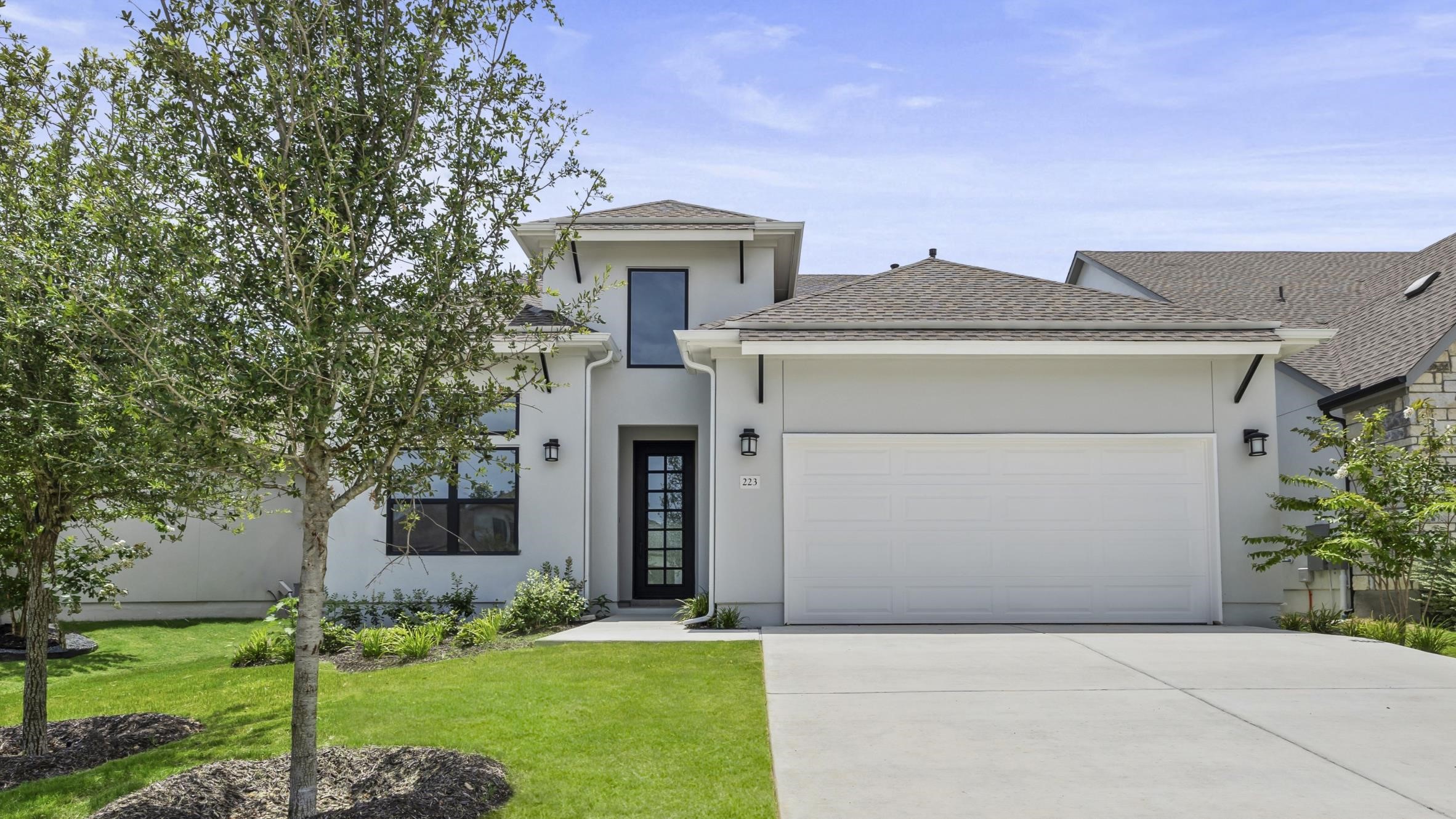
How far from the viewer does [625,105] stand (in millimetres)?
6902

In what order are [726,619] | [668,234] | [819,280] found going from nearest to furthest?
[726,619], [668,234], [819,280]

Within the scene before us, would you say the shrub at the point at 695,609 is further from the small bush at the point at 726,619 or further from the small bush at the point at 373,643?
the small bush at the point at 373,643

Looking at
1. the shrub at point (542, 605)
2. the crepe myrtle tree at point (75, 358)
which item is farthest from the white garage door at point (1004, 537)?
the crepe myrtle tree at point (75, 358)

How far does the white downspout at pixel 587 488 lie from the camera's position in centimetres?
1306

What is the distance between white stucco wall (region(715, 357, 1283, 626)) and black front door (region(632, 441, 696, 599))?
279 cm

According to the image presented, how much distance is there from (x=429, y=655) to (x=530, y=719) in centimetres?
375

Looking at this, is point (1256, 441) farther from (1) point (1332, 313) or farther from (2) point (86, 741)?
(2) point (86, 741)

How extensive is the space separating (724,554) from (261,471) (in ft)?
24.7

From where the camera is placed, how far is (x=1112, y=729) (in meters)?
6.41

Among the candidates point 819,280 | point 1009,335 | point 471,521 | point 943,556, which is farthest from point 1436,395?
point 471,521

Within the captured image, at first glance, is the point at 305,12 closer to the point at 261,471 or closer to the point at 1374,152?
the point at 261,471

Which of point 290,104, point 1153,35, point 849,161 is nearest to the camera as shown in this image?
point 290,104

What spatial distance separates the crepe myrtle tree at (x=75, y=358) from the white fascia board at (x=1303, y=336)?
1090 centimetres

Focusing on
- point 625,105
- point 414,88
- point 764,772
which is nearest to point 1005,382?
point 625,105
